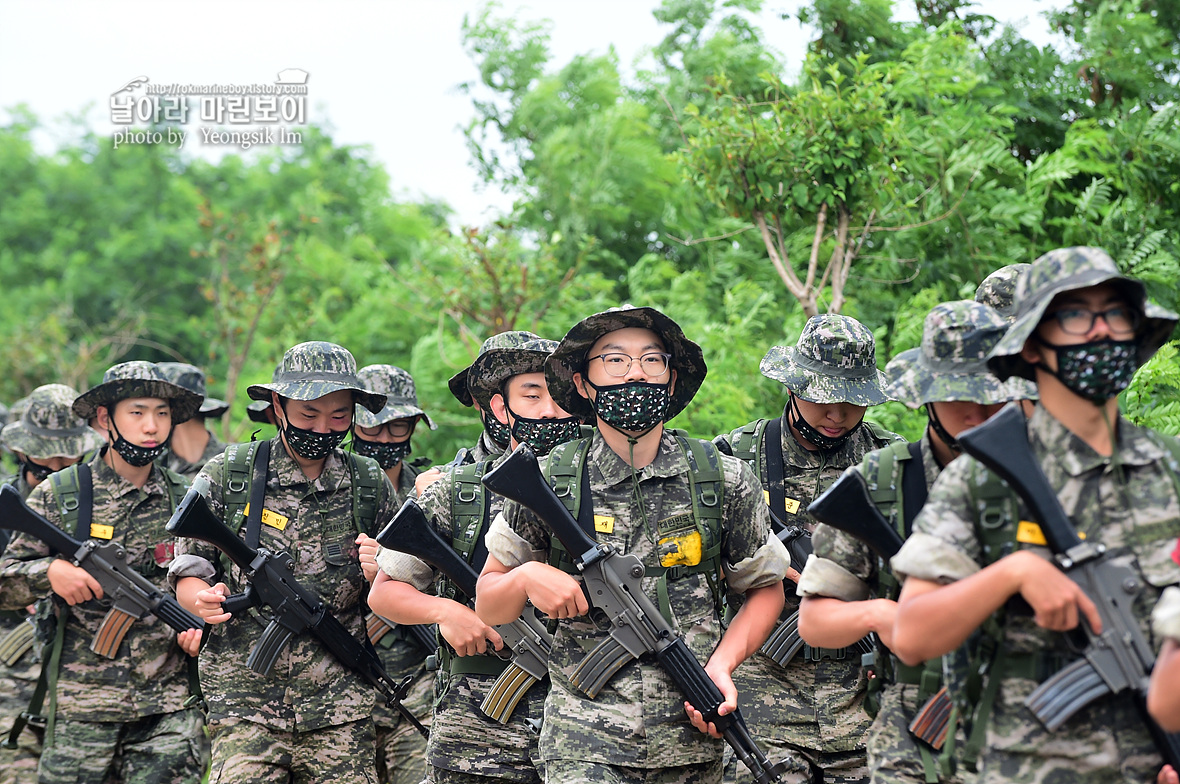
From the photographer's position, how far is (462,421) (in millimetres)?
11469

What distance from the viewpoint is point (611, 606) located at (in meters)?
4.04

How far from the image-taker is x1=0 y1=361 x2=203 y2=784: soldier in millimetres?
6508

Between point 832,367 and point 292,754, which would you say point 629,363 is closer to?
point 832,367

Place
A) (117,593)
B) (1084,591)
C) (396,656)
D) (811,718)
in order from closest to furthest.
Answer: (1084,591) → (811,718) → (117,593) → (396,656)

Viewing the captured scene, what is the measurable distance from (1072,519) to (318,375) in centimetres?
397

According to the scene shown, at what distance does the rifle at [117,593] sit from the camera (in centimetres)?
642

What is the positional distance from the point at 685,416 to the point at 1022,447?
253 inches

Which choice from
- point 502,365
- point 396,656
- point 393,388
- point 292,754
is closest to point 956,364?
point 502,365

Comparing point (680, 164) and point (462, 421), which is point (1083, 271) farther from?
point (462, 421)

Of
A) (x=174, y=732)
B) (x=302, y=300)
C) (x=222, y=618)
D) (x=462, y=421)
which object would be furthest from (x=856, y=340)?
(x=302, y=300)

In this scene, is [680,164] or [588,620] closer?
[588,620]

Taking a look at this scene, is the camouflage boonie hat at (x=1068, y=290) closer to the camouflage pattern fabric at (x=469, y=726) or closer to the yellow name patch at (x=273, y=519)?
the camouflage pattern fabric at (x=469, y=726)

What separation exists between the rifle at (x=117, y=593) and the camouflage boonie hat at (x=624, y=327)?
9.90ft

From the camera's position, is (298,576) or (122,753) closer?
(298,576)
